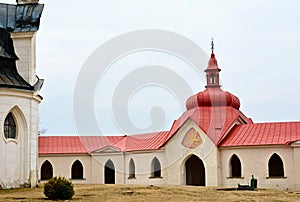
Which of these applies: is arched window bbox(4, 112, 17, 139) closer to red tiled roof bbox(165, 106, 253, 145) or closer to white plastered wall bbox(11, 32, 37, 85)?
white plastered wall bbox(11, 32, 37, 85)

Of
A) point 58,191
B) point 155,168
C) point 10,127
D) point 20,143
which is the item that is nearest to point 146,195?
point 58,191

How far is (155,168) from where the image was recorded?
50156 millimetres

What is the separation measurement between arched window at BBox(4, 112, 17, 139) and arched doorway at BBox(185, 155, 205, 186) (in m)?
20.4

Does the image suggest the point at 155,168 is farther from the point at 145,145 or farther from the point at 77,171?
the point at 77,171

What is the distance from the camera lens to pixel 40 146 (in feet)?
178

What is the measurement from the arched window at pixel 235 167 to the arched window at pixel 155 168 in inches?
255

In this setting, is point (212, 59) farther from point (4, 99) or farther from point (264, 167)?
point (4, 99)

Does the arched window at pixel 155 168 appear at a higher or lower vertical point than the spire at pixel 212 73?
lower

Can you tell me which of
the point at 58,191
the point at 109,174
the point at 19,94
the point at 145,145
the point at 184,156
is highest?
the point at 19,94

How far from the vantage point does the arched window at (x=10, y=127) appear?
3295 centimetres

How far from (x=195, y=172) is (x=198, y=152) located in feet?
15.4

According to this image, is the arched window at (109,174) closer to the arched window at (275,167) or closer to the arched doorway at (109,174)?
the arched doorway at (109,174)

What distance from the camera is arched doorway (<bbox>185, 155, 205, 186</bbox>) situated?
5066cm

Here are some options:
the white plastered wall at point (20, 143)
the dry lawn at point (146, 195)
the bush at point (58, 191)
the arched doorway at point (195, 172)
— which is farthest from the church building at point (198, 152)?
the bush at point (58, 191)
